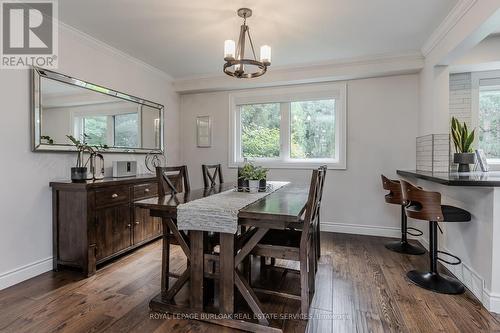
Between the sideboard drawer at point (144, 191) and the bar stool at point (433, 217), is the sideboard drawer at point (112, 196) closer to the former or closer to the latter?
the sideboard drawer at point (144, 191)

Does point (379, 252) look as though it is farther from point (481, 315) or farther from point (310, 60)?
point (310, 60)

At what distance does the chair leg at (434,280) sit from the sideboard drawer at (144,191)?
9.38ft

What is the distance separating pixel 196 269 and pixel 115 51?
286cm

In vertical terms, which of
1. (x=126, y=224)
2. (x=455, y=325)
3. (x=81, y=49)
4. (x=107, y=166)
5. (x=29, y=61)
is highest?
(x=81, y=49)

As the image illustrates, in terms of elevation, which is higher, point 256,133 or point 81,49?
point 81,49

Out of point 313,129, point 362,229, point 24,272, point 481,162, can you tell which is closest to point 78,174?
point 24,272

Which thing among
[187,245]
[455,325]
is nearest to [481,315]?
[455,325]

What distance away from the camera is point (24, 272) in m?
2.37

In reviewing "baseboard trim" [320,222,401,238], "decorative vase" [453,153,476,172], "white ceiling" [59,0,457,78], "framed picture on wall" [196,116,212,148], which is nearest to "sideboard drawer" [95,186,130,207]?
"white ceiling" [59,0,457,78]

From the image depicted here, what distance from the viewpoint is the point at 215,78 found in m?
4.22

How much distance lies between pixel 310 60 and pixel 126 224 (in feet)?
10.0

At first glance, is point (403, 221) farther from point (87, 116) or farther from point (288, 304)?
point (87, 116)

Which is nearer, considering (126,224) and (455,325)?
(455,325)

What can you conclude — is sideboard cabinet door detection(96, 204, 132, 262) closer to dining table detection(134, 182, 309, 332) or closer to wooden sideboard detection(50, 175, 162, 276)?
wooden sideboard detection(50, 175, 162, 276)
